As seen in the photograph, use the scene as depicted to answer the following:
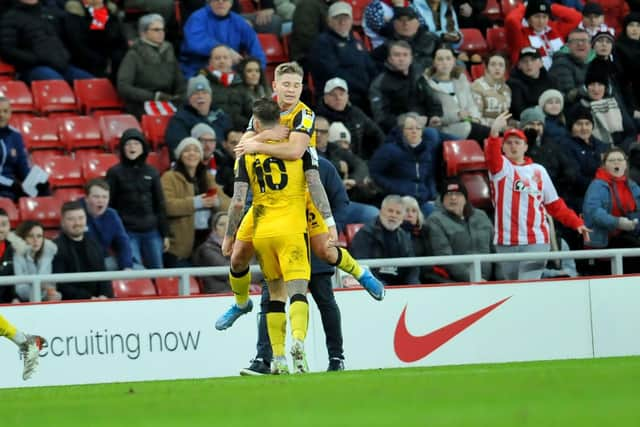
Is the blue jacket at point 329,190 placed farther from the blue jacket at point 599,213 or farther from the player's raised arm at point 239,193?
the blue jacket at point 599,213

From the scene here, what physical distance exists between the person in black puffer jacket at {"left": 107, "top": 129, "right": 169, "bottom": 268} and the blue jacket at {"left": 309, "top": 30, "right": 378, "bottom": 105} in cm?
319

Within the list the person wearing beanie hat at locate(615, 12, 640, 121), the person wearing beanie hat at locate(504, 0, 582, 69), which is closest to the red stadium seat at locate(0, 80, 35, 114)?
the person wearing beanie hat at locate(504, 0, 582, 69)

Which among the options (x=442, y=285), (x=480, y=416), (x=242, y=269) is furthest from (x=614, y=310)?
(x=480, y=416)

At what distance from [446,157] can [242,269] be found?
6080 mm

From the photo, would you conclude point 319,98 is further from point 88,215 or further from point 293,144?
point 293,144

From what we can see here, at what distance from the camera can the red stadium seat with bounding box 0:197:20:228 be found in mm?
14930

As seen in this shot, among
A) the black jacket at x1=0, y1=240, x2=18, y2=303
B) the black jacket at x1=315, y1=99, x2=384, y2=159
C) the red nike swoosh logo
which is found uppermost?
the black jacket at x1=315, y1=99, x2=384, y2=159

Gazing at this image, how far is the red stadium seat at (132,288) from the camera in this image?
15062 millimetres

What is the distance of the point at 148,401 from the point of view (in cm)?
907

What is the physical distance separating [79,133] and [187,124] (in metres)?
1.24

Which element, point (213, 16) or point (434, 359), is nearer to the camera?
point (434, 359)

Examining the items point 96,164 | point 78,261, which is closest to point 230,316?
point 78,261

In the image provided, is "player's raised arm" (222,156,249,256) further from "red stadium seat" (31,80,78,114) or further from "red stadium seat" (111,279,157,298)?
"red stadium seat" (31,80,78,114)

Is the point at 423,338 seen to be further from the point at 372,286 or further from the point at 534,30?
the point at 534,30
